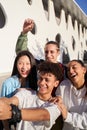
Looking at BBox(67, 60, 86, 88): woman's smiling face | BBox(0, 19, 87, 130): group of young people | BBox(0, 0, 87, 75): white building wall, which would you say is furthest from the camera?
BBox(0, 0, 87, 75): white building wall

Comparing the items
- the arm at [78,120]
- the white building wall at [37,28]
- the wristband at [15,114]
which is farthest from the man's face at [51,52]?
the white building wall at [37,28]

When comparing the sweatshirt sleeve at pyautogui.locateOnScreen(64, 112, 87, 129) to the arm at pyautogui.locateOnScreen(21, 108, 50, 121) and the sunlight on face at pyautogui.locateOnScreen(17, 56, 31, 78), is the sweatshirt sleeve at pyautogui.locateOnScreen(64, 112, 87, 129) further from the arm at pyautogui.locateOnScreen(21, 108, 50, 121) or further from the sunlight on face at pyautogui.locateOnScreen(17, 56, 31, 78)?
the sunlight on face at pyautogui.locateOnScreen(17, 56, 31, 78)

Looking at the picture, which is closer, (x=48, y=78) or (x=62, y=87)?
(x=48, y=78)

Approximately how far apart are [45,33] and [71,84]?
37.8ft

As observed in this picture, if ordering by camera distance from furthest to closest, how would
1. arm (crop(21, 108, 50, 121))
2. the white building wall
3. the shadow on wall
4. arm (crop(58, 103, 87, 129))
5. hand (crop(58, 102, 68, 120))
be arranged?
the shadow on wall, the white building wall, arm (crop(58, 103, 87, 129)), hand (crop(58, 102, 68, 120)), arm (crop(21, 108, 50, 121))

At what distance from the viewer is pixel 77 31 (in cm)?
2322

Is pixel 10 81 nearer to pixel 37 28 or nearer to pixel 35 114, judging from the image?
pixel 35 114

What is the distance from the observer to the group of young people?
2.04 m

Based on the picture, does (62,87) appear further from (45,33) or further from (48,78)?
(45,33)

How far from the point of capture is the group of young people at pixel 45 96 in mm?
2035

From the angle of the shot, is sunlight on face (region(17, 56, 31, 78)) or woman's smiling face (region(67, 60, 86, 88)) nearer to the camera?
woman's smiling face (region(67, 60, 86, 88))

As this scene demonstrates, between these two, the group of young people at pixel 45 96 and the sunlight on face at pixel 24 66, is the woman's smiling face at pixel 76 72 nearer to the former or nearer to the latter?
the group of young people at pixel 45 96

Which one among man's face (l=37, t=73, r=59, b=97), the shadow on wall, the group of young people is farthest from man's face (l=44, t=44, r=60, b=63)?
the shadow on wall

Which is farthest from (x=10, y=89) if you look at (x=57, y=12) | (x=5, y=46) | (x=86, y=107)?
(x=57, y=12)
